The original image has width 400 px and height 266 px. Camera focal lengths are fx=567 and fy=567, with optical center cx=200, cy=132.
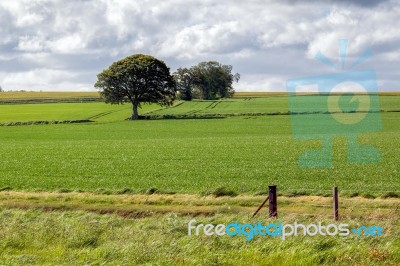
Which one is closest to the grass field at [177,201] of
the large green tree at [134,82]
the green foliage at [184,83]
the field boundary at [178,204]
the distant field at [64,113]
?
the field boundary at [178,204]

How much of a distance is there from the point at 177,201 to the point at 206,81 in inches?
4299

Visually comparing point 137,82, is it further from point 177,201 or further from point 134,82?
point 177,201

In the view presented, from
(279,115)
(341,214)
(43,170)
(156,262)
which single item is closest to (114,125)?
(279,115)

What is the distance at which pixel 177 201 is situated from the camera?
20000 millimetres

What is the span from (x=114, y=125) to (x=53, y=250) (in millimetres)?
60352

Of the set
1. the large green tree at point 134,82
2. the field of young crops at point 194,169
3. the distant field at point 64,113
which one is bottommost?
the field of young crops at point 194,169

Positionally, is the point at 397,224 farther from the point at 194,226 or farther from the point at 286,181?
the point at 286,181

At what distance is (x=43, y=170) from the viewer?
95.5ft

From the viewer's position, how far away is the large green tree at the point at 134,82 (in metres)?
83.4

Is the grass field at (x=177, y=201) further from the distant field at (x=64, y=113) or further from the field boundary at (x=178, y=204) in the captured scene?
the distant field at (x=64, y=113)

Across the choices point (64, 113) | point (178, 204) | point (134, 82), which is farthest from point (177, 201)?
point (64, 113)

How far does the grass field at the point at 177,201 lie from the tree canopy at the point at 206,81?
80.9 m

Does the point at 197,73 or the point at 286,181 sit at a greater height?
the point at 197,73

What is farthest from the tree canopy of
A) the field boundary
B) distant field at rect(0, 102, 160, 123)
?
the field boundary
